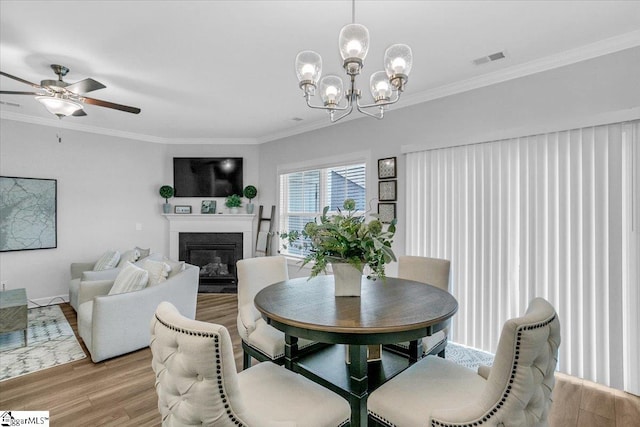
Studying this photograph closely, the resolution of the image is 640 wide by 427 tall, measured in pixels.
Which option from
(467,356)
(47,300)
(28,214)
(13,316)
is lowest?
(467,356)

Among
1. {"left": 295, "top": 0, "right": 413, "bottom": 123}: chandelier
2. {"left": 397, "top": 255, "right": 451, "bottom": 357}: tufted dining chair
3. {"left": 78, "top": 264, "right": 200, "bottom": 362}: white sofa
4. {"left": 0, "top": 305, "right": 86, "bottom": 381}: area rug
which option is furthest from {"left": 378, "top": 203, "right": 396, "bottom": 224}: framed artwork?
{"left": 0, "top": 305, "right": 86, "bottom": 381}: area rug

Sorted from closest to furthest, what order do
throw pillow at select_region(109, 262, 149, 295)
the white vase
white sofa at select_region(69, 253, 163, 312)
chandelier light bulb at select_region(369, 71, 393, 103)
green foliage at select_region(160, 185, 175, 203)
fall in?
the white vase, chandelier light bulb at select_region(369, 71, 393, 103), throw pillow at select_region(109, 262, 149, 295), white sofa at select_region(69, 253, 163, 312), green foliage at select_region(160, 185, 175, 203)

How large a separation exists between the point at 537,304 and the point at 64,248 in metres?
5.86

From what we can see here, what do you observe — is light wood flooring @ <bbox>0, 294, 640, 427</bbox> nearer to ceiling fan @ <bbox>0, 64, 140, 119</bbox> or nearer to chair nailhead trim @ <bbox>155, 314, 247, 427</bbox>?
chair nailhead trim @ <bbox>155, 314, 247, 427</bbox>

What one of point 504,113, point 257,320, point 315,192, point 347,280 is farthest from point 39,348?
point 504,113

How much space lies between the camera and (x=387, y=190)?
3.85m

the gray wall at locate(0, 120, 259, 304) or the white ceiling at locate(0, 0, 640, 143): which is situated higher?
A: the white ceiling at locate(0, 0, 640, 143)

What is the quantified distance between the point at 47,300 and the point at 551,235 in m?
6.34

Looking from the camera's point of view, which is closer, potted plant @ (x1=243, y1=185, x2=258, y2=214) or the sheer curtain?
the sheer curtain

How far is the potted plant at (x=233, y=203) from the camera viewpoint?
562cm

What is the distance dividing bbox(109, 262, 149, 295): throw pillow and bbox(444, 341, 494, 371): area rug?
9.81 feet

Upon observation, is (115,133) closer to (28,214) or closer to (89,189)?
(89,189)

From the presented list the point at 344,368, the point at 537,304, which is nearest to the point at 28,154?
the point at 344,368

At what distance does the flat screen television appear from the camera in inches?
225
